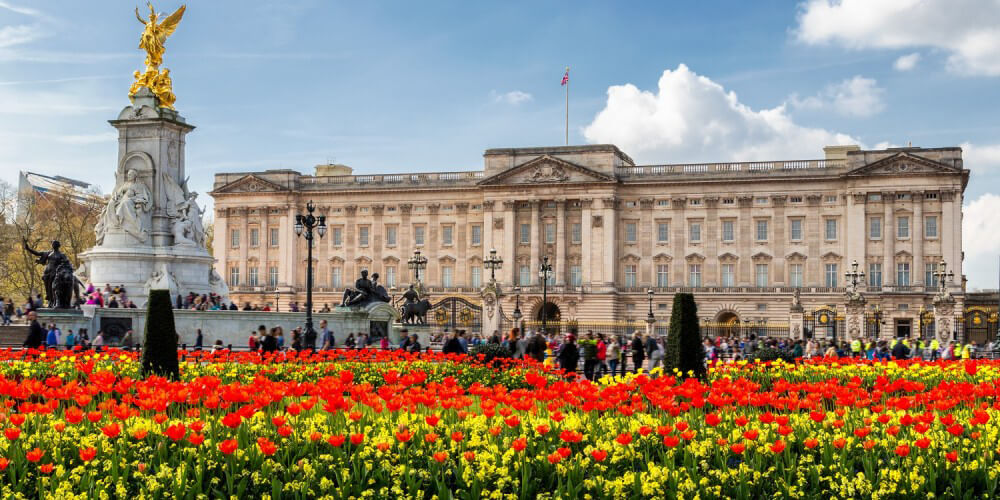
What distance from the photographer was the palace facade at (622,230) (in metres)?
71.8

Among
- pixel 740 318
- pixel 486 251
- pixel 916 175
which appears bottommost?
pixel 740 318

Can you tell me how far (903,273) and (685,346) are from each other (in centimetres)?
6213

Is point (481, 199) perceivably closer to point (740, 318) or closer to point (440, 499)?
point (740, 318)

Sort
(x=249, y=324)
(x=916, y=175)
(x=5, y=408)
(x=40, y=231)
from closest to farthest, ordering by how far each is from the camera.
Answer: (x=5, y=408)
(x=249, y=324)
(x=40, y=231)
(x=916, y=175)

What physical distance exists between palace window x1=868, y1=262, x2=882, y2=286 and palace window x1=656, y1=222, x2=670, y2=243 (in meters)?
14.2

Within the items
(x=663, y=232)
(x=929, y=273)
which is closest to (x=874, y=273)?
(x=929, y=273)

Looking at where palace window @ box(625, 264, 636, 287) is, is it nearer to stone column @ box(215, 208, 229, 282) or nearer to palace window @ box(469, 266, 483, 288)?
palace window @ box(469, 266, 483, 288)

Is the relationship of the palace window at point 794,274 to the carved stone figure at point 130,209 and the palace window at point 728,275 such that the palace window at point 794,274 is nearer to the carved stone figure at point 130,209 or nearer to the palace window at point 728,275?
the palace window at point 728,275

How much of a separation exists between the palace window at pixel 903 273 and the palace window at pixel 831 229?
4.68 meters

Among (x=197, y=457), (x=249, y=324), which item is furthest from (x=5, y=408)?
(x=249, y=324)

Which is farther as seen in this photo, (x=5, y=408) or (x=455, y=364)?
(x=455, y=364)

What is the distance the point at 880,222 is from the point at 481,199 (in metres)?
28.9

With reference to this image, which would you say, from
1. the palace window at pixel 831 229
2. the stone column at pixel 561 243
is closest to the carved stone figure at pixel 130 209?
the stone column at pixel 561 243

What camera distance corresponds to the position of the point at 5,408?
10.1 meters
